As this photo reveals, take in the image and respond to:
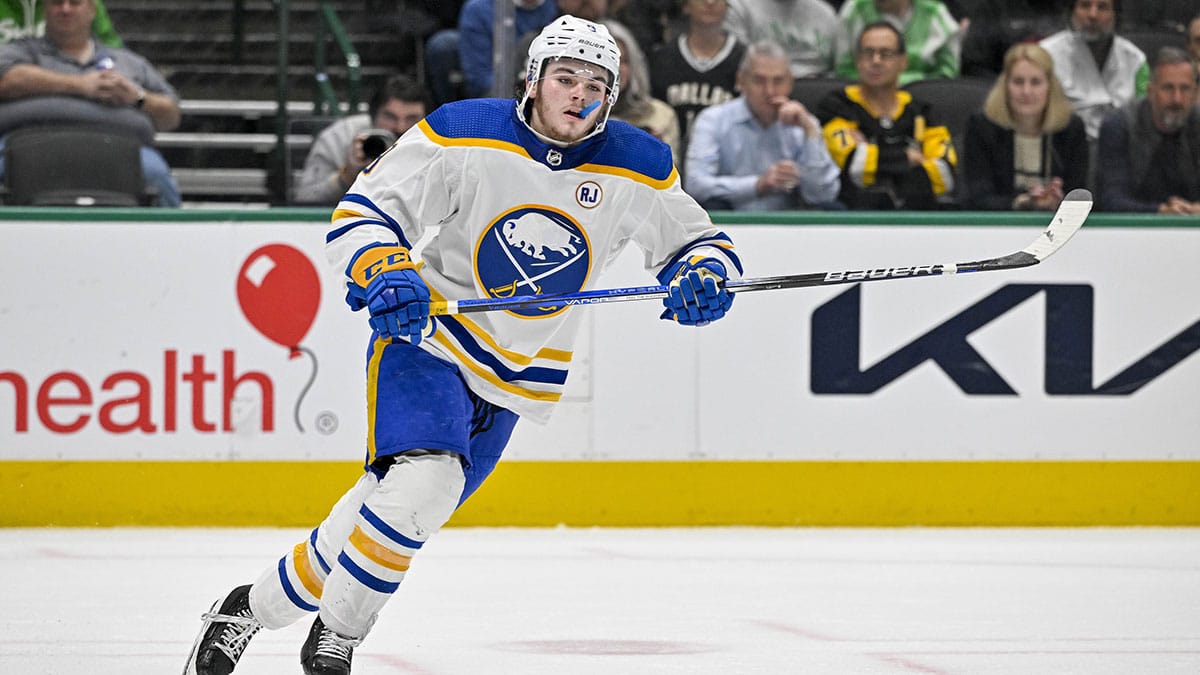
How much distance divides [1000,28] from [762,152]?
1147 millimetres

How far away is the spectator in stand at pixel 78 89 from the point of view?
5.67 meters

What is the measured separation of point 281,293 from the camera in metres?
5.36

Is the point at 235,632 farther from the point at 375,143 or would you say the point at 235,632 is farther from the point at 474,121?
the point at 375,143

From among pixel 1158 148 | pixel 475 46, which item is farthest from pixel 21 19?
pixel 1158 148

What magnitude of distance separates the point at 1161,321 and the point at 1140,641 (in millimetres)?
2327

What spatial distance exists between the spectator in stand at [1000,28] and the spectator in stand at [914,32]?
6 centimetres

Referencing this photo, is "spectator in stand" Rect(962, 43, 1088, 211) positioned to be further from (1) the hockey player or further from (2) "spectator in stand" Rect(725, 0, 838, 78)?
(1) the hockey player

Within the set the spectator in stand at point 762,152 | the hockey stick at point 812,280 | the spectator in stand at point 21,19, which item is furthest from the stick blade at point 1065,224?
the spectator in stand at point 21,19

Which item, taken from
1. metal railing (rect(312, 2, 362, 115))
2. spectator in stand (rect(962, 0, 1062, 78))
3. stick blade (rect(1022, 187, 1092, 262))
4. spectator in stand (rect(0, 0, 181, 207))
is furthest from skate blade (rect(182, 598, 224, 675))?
spectator in stand (rect(962, 0, 1062, 78))

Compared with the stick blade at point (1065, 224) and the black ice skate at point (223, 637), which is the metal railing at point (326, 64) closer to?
the black ice skate at point (223, 637)

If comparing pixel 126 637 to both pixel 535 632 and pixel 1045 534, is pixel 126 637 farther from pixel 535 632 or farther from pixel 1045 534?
pixel 1045 534

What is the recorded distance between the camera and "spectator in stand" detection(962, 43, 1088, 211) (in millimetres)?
5738

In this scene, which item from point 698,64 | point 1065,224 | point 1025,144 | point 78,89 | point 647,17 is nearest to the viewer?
point 1065,224

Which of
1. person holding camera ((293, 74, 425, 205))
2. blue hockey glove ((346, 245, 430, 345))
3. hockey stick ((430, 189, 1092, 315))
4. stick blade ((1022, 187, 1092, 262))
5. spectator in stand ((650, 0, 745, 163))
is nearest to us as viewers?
blue hockey glove ((346, 245, 430, 345))
